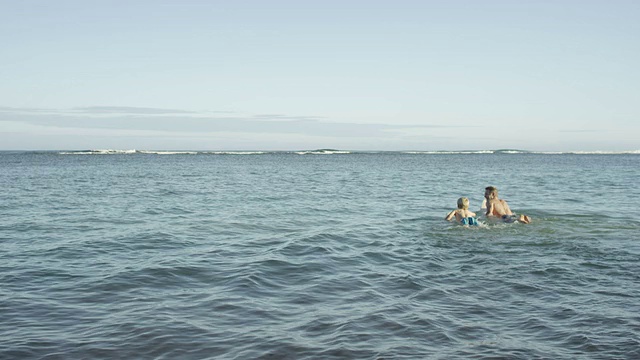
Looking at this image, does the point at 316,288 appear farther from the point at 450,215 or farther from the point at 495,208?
the point at 495,208

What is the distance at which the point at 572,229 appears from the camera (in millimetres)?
20250

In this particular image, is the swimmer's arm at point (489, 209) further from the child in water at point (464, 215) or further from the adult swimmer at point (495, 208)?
the child in water at point (464, 215)

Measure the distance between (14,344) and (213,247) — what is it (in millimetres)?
8350

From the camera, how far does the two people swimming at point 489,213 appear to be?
20.6 m

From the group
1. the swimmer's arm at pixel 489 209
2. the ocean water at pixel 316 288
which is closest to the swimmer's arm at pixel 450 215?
the ocean water at pixel 316 288

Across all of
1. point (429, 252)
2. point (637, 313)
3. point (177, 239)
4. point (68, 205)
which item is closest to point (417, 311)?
point (637, 313)

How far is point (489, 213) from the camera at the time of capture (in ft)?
71.6

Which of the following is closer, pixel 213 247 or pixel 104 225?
pixel 213 247

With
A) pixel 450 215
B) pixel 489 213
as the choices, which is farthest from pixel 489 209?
pixel 450 215

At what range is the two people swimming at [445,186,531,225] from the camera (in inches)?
810

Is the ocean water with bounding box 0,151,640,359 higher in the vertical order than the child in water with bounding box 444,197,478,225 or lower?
lower

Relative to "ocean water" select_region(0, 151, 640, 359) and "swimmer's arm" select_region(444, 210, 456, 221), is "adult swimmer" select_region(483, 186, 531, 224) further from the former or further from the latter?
"swimmer's arm" select_region(444, 210, 456, 221)

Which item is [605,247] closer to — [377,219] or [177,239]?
[377,219]

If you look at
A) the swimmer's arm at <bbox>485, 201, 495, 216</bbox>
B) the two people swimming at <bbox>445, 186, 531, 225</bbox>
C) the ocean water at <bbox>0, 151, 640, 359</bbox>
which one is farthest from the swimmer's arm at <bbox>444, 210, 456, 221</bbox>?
the swimmer's arm at <bbox>485, 201, 495, 216</bbox>
